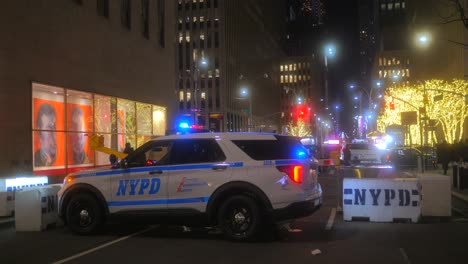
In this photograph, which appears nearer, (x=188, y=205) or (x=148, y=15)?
(x=188, y=205)

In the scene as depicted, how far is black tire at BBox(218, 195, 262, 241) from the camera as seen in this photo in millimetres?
9766

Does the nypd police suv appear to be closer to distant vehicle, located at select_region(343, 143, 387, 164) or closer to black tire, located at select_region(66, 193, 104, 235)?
black tire, located at select_region(66, 193, 104, 235)

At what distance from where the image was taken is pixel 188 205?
10125 mm

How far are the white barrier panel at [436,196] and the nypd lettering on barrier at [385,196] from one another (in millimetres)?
1057

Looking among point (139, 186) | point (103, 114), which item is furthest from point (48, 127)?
point (139, 186)

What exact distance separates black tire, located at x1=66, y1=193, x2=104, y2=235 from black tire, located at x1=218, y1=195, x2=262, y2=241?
2.62 m

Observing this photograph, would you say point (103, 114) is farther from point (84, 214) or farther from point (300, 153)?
point (300, 153)

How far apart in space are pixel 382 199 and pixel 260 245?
3.67 metres

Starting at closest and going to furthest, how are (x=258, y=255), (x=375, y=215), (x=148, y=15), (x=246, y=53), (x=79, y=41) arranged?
(x=258, y=255)
(x=375, y=215)
(x=79, y=41)
(x=148, y=15)
(x=246, y=53)

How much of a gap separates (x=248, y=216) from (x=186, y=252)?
4.64ft

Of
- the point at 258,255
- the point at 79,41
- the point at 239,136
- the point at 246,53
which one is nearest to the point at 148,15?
the point at 79,41

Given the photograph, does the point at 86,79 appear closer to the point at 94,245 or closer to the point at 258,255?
the point at 94,245

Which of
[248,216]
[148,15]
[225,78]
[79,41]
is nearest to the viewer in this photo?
[248,216]

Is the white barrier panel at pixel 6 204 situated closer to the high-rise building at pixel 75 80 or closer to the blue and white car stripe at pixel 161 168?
the blue and white car stripe at pixel 161 168
